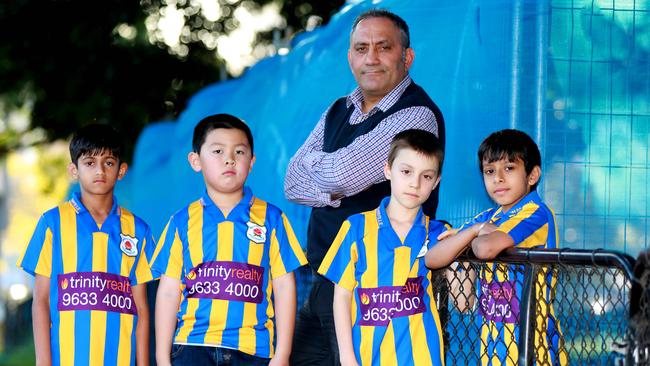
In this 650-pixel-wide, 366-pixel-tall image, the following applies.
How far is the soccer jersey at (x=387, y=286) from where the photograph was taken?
14.3ft

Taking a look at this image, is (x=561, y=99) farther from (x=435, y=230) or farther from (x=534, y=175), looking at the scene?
(x=435, y=230)

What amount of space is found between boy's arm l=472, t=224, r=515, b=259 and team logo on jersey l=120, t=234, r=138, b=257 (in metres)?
1.76

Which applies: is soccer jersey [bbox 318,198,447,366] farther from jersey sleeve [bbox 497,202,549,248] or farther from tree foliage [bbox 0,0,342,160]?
tree foliage [bbox 0,0,342,160]

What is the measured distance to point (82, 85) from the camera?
13133 millimetres

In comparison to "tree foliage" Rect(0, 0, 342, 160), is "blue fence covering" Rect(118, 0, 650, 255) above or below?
below

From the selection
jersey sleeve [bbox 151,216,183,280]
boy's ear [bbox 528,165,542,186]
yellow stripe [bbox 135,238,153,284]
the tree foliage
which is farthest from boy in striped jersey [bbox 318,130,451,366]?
the tree foliage

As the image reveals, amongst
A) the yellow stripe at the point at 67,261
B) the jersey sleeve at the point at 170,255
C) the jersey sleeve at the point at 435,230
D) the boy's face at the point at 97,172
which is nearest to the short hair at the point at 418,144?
the jersey sleeve at the point at 435,230

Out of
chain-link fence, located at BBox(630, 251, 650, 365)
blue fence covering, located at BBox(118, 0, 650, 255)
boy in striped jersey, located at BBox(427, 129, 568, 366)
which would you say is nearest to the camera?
chain-link fence, located at BBox(630, 251, 650, 365)

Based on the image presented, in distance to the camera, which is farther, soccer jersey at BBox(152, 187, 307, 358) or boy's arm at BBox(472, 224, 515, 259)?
soccer jersey at BBox(152, 187, 307, 358)

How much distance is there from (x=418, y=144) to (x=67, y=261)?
1655 mm

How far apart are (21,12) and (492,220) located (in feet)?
32.3

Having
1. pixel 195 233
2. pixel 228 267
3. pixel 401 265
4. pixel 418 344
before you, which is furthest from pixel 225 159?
pixel 418 344

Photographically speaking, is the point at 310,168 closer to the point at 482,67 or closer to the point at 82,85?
the point at 482,67

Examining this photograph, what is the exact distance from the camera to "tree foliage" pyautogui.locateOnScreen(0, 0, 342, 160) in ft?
42.7
